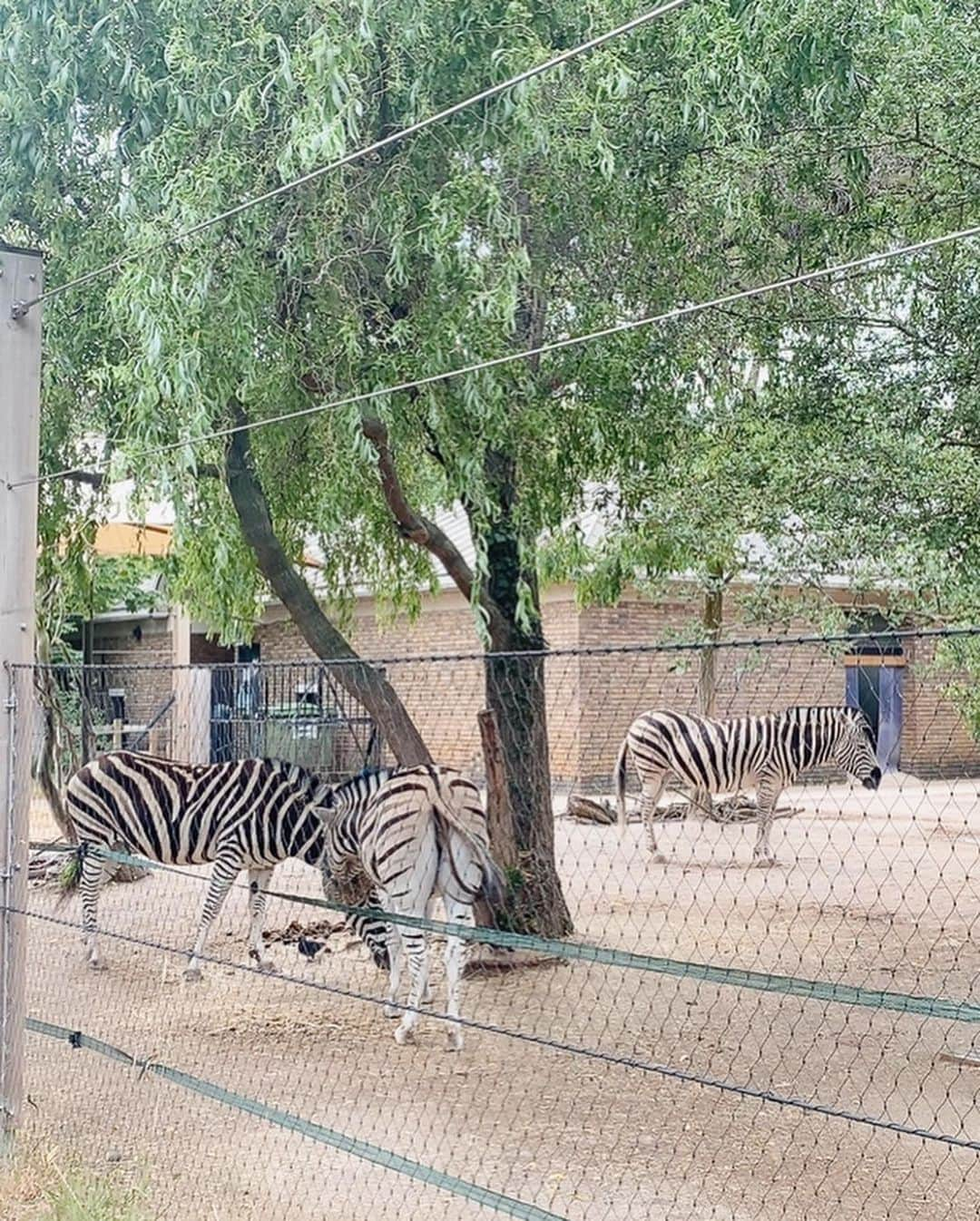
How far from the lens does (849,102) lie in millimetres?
5672

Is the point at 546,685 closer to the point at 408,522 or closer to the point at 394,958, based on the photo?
the point at 408,522

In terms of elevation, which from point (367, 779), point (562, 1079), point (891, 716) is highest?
point (891, 716)

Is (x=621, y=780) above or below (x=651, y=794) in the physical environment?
above

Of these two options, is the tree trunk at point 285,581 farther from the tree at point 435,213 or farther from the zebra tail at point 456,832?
the zebra tail at point 456,832

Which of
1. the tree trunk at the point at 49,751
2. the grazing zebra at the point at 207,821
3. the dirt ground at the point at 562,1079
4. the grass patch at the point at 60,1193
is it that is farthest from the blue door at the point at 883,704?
the tree trunk at the point at 49,751

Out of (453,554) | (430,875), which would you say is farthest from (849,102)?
(430,875)

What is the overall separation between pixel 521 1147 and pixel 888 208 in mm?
4424

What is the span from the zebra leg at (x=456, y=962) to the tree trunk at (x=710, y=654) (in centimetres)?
294

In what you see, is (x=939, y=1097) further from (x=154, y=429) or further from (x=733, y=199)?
(x=154, y=429)

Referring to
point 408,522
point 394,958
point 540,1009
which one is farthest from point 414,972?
point 408,522

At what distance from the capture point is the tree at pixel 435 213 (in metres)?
5.16

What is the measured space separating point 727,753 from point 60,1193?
23.7 ft

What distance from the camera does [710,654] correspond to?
923 centimetres

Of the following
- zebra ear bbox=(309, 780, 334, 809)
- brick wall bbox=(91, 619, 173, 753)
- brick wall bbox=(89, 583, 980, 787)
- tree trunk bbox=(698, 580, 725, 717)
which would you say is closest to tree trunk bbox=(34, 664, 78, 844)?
brick wall bbox=(91, 619, 173, 753)
